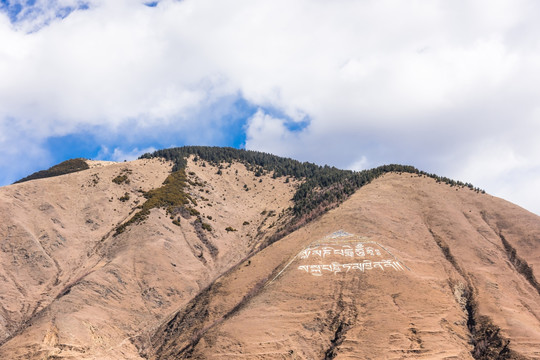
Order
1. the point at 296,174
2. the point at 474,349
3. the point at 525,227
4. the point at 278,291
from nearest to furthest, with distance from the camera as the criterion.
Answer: the point at 474,349 < the point at 278,291 < the point at 525,227 < the point at 296,174

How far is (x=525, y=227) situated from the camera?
51156 mm

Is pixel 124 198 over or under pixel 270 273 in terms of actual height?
over

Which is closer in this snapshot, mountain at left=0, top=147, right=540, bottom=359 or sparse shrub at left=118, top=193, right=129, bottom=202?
mountain at left=0, top=147, right=540, bottom=359

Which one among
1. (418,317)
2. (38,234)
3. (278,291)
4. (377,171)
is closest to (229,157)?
(377,171)

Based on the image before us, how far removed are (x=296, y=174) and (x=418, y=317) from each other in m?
65.7

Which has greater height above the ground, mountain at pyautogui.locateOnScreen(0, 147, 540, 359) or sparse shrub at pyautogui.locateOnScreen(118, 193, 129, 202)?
sparse shrub at pyautogui.locateOnScreen(118, 193, 129, 202)

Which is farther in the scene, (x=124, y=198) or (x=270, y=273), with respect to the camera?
(x=124, y=198)

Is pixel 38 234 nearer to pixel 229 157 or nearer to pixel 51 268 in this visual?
pixel 51 268

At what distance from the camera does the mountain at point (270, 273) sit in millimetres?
36094

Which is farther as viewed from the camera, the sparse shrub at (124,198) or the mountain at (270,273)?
the sparse shrub at (124,198)

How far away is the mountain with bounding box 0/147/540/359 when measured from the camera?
3609 cm

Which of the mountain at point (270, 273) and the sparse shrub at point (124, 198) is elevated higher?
the sparse shrub at point (124, 198)

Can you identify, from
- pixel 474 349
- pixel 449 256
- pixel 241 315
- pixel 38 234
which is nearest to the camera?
pixel 474 349

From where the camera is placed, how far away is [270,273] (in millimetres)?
47938
